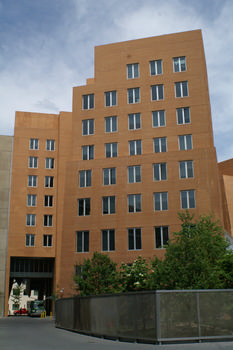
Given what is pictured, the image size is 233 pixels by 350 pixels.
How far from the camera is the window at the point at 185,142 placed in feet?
162

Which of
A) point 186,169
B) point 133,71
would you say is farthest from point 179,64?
point 186,169

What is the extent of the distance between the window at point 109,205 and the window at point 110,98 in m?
12.7

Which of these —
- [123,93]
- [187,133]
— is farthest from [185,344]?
[123,93]

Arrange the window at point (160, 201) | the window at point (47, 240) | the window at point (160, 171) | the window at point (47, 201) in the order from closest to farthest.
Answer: the window at point (160, 201) < the window at point (160, 171) < the window at point (47, 240) < the window at point (47, 201)

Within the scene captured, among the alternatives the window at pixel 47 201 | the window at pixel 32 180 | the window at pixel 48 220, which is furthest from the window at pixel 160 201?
the window at pixel 32 180

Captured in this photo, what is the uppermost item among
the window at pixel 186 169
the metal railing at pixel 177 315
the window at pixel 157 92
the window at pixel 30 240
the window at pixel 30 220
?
the window at pixel 157 92

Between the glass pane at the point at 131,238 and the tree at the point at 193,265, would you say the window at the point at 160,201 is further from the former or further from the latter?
the tree at the point at 193,265

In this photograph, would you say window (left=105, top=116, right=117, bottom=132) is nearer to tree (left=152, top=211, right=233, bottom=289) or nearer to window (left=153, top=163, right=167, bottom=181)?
window (left=153, top=163, right=167, bottom=181)

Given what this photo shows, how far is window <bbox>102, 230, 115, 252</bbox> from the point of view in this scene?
4794cm

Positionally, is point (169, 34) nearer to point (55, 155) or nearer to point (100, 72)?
point (100, 72)

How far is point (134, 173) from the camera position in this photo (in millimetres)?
49531

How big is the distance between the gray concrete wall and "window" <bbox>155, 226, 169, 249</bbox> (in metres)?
30.5

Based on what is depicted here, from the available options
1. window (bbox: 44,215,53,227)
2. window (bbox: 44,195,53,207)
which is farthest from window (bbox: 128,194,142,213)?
window (bbox: 44,195,53,207)

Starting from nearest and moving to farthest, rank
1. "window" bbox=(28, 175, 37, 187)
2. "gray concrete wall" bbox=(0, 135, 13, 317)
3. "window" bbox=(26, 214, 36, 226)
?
1. "gray concrete wall" bbox=(0, 135, 13, 317)
2. "window" bbox=(26, 214, 36, 226)
3. "window" bbox=(28, 175, 37, 187)
